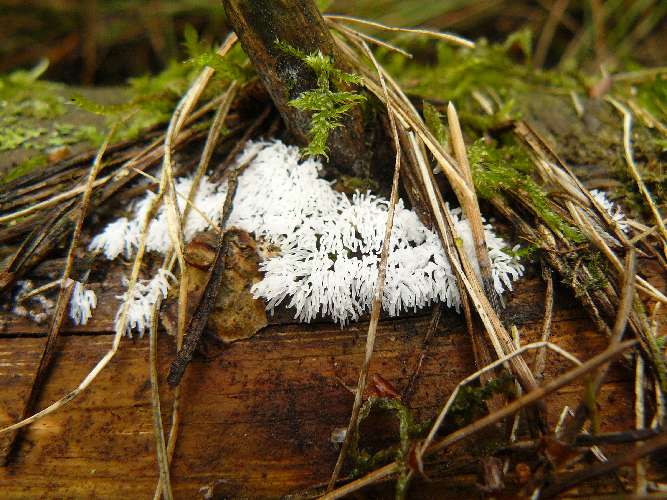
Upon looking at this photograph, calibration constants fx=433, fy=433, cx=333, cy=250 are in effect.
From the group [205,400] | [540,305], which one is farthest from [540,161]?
[205,400]

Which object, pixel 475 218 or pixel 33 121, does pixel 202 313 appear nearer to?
pixel 475 218

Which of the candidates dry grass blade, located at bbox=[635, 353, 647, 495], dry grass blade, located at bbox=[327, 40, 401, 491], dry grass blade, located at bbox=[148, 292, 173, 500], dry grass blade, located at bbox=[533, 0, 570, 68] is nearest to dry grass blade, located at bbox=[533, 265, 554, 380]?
dry grass blade, located at bbox=[635, 353, 647, 495]

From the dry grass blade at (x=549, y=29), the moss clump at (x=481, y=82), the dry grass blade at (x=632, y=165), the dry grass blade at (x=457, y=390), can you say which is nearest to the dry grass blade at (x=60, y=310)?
the dry grass blade at (x=457, y=390)

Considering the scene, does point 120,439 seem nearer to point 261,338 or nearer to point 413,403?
point 261,338

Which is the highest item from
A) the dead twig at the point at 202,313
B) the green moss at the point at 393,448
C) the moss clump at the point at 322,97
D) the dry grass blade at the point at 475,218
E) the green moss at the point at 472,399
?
the moss clump at the point at 322,97

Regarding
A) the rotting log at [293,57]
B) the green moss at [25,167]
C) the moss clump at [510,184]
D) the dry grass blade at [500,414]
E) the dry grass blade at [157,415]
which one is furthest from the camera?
the green moss at [25,167]

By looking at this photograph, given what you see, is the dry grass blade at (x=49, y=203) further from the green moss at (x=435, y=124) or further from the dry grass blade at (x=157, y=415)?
the green moss at (x=435, y=124)

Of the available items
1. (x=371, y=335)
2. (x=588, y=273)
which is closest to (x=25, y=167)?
(x=371, y=335)
